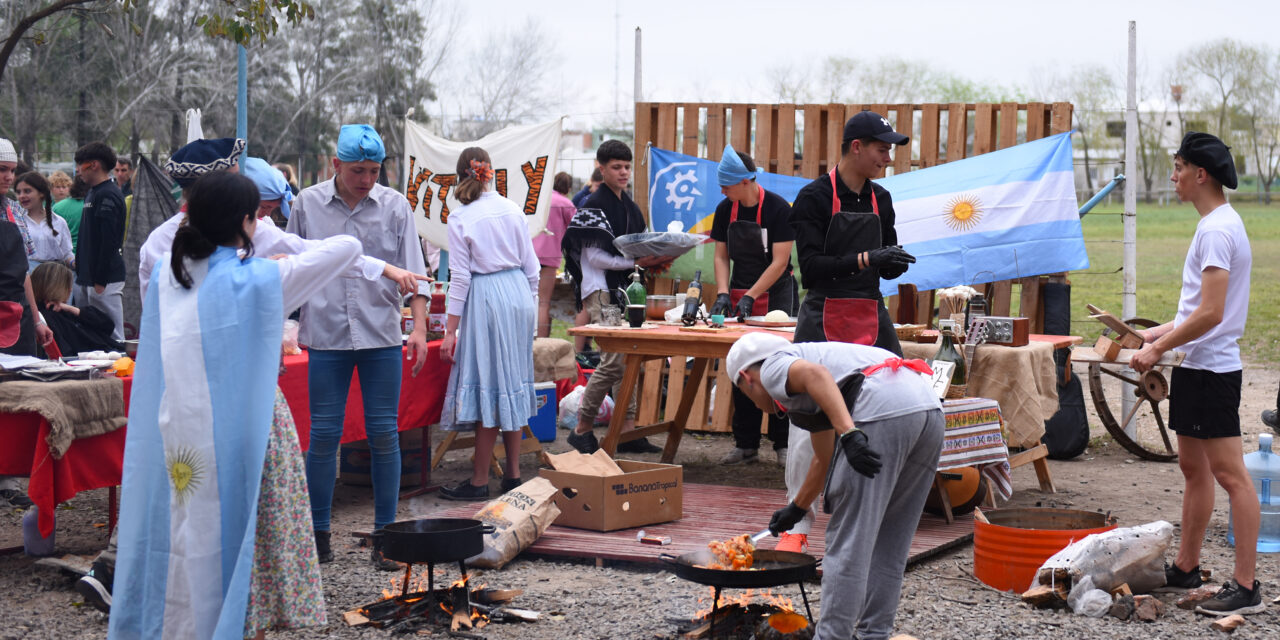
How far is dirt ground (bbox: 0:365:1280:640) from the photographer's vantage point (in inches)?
169

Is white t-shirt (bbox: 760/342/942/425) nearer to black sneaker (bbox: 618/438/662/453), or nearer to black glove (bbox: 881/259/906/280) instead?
black glove (bbox: 881/259/906/280)

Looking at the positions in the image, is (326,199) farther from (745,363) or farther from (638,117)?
(638,117)

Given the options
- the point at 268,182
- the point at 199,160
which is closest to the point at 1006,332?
the point at 268,182

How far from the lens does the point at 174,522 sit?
10.7 ft

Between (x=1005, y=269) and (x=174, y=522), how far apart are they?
5.90 m

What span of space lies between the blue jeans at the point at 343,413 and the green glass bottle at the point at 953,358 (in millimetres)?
2687

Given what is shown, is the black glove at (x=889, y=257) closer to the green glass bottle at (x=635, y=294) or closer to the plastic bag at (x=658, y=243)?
the green glass bottle at (x=635, y=294)

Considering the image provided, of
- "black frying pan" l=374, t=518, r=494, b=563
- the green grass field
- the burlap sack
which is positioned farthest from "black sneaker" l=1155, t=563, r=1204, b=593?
"black frying pan" l=374, t=518, r=494, b=563

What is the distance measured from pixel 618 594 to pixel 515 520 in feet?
2.39

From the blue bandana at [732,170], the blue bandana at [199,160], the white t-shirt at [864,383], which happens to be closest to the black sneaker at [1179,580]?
the white t-shirt at [864,383]

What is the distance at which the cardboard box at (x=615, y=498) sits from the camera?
5.66 m

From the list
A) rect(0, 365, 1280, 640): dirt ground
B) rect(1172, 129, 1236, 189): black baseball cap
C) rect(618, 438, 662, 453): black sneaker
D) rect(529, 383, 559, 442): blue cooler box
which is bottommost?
rect(618, 438, 662, 453): black sneaker

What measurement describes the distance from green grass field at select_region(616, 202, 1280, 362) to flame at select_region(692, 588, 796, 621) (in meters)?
3.49

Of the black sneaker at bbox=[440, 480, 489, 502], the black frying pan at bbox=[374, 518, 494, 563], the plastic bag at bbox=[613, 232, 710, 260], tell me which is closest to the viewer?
the black frying pan at bbox=[374, 518, 494, 563]
